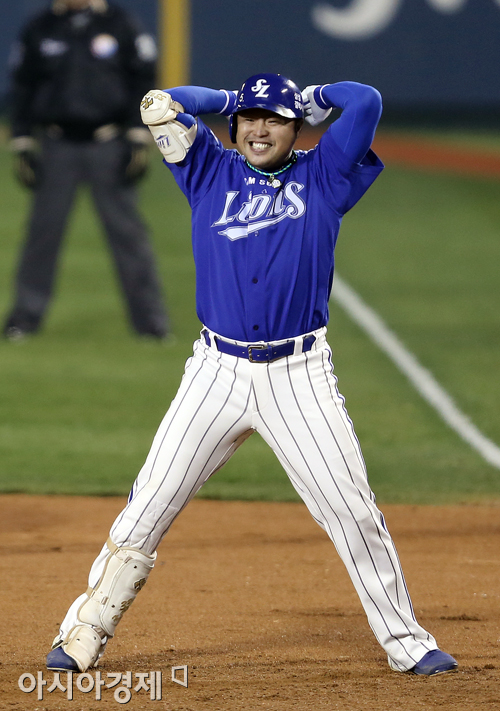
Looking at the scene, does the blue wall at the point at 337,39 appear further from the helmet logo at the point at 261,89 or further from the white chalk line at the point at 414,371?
the helmet logo at the point at 261,89

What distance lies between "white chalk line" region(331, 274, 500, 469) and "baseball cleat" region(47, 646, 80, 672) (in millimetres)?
3875

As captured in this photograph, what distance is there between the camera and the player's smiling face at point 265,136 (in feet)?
13.1

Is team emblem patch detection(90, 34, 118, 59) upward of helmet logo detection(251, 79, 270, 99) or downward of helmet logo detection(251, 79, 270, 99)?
downward

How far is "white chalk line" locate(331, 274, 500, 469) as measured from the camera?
7.66m

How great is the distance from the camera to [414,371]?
9.30 m

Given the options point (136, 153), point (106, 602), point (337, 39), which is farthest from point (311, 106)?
point (337, 39)

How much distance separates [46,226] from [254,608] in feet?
17.9

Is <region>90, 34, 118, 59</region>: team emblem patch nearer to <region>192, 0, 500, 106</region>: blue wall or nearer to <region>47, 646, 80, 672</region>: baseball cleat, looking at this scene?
<region>47, 646, 80, 672</region>: baseball cleat

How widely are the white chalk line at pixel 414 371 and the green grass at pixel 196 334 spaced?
0.08m

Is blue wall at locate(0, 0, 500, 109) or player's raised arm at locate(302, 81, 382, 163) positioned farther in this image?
blue wall at locate(0, 0, 500, 109)

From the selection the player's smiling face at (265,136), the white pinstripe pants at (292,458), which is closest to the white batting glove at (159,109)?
the player's smiling face at (265,136)

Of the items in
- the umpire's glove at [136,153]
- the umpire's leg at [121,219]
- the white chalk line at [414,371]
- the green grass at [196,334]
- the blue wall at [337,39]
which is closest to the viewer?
the green grass at [196,334]

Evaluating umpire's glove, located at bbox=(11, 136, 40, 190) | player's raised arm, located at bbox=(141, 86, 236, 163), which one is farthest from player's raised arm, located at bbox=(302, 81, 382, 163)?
umpire's glove, located at bbox=(11, 136, 40, 190)

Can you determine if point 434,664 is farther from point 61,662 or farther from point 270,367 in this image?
point 61,662
